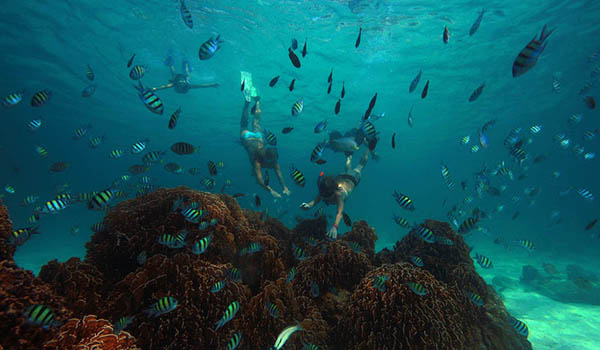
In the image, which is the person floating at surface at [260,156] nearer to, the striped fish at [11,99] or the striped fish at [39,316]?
the striped fish at [11,99]

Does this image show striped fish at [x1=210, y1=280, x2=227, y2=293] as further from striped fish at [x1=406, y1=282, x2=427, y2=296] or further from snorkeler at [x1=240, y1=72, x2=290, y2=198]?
snorkeler at [x1=240, y1=72, x2=290, y2=198]

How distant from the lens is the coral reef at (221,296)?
2.84m

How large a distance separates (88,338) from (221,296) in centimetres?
153

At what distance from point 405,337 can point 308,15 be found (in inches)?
809

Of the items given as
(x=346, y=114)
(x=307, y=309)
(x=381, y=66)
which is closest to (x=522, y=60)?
(x=307, y=309)

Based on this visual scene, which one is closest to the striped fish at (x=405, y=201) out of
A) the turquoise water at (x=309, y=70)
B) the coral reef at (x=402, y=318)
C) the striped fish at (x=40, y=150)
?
the coral reef at (x=402, y=318)

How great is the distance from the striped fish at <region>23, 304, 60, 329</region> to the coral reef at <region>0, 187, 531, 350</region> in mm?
88

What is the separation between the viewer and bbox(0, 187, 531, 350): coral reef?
9.30 feet

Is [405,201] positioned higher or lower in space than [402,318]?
higher

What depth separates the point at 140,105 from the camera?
34125 mm

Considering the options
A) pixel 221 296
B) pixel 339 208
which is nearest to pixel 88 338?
pixel 221 296

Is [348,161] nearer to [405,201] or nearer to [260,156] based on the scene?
[260,156]

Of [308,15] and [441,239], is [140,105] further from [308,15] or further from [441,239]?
[441,239]

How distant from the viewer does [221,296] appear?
3752 millimetres
